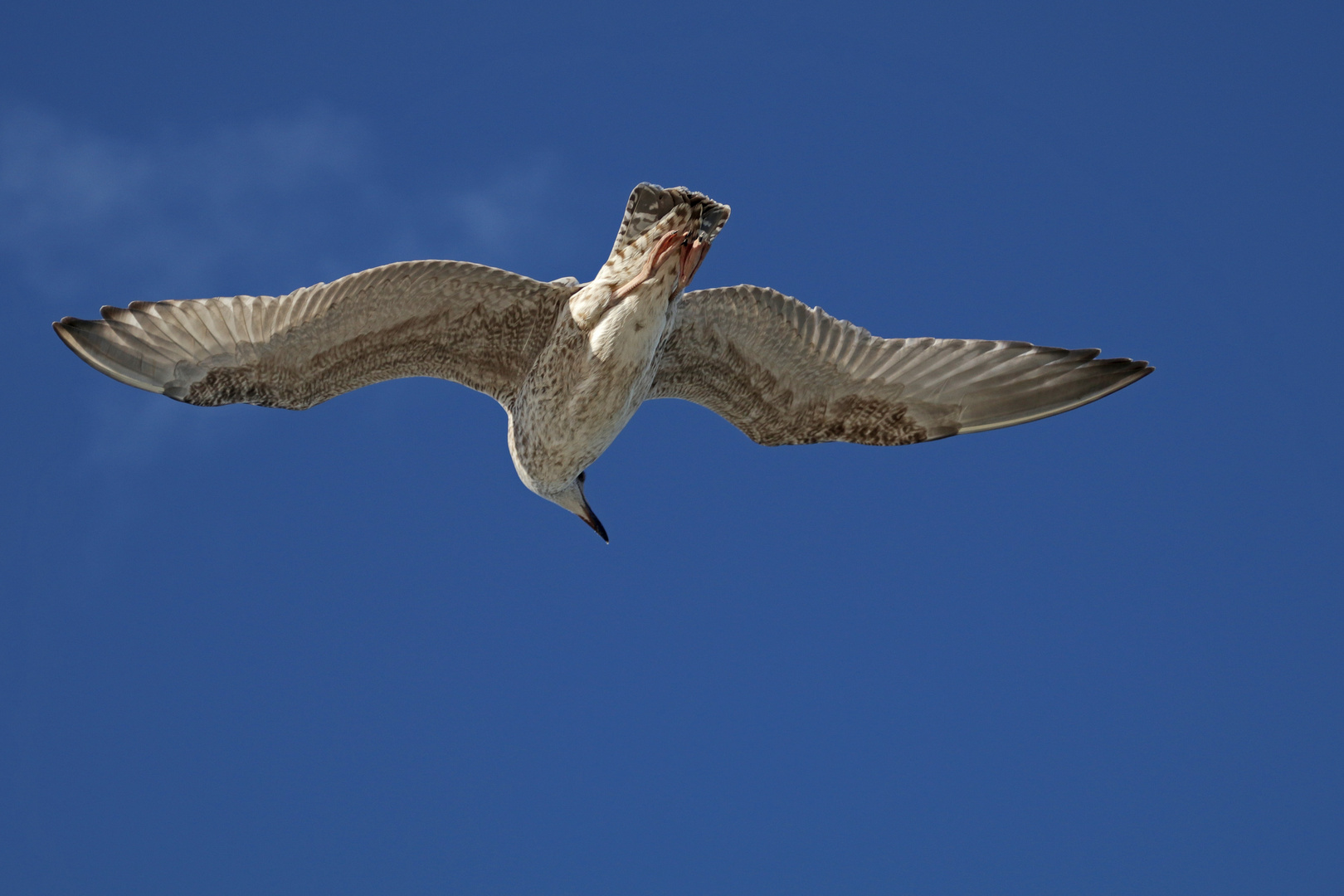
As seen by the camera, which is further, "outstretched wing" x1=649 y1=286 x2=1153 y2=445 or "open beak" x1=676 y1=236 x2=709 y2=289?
"outstretched wing" x1=649 y1=286 x2=1153 y2=445

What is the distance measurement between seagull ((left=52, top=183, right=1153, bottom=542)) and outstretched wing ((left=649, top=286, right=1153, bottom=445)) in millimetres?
12

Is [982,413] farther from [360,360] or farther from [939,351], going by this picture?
[360,360]

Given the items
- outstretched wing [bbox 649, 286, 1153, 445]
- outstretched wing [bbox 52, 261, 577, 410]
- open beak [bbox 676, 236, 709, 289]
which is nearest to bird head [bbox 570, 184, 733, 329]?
open beak [bbox 676, 236, 709, 289]

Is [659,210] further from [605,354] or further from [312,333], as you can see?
[312,333]

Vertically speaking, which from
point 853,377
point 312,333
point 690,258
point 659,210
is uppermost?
point 659,210

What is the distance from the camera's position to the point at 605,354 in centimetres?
816

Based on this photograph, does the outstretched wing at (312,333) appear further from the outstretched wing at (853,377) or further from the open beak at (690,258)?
the outstretched wing at (853,377)

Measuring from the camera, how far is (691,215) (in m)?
7.78

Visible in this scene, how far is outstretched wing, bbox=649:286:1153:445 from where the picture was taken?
8.64 meters

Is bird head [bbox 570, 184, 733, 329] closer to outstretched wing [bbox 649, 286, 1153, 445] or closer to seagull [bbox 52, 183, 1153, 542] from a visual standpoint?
seagull [bbox 52, 183, 1153, 542]

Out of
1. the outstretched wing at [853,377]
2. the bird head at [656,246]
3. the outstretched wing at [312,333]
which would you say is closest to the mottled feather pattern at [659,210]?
the bird head at [656,246]

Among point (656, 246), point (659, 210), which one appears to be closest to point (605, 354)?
point (656, 246)

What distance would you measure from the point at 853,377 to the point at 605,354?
1.96 meters

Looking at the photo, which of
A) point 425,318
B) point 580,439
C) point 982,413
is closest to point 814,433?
point 982,413
